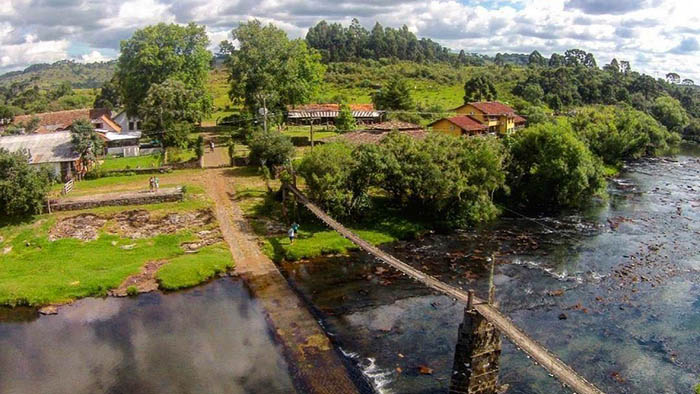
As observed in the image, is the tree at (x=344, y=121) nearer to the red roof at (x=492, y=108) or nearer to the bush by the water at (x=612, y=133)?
the red roof at (x=492, y=108)

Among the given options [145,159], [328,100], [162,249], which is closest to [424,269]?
[162,249]

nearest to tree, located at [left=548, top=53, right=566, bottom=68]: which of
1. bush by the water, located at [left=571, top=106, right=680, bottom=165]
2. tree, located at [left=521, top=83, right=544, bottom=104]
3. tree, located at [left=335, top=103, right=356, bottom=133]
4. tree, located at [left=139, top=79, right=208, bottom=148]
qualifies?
tree, located at [left=521, top=83, right=544, bottom=104]

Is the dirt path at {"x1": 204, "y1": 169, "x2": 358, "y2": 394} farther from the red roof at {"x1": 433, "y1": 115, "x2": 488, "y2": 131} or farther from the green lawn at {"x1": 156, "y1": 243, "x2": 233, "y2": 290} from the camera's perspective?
the red roof at {"x1": 433, "y1": 115, "x2": 488, "y2": 131}

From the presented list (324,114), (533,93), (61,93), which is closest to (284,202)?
(324,114)

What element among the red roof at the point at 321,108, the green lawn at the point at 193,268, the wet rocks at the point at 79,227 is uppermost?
the red roof at the point at 321,108

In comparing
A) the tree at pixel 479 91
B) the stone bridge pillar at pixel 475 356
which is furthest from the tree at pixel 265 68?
the stone bridge pillar at pixel 475 356

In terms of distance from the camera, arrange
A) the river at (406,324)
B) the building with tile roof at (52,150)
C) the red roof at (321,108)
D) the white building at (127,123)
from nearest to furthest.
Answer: the river at (406,324)
the building with tile roof at (52,150)
the white building at (127,123)
the red roof at (321,108)

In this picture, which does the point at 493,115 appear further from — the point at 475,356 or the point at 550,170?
the point at 475,356

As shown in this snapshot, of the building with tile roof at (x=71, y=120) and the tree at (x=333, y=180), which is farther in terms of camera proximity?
the building with tile roof at (x=71, y=120)
